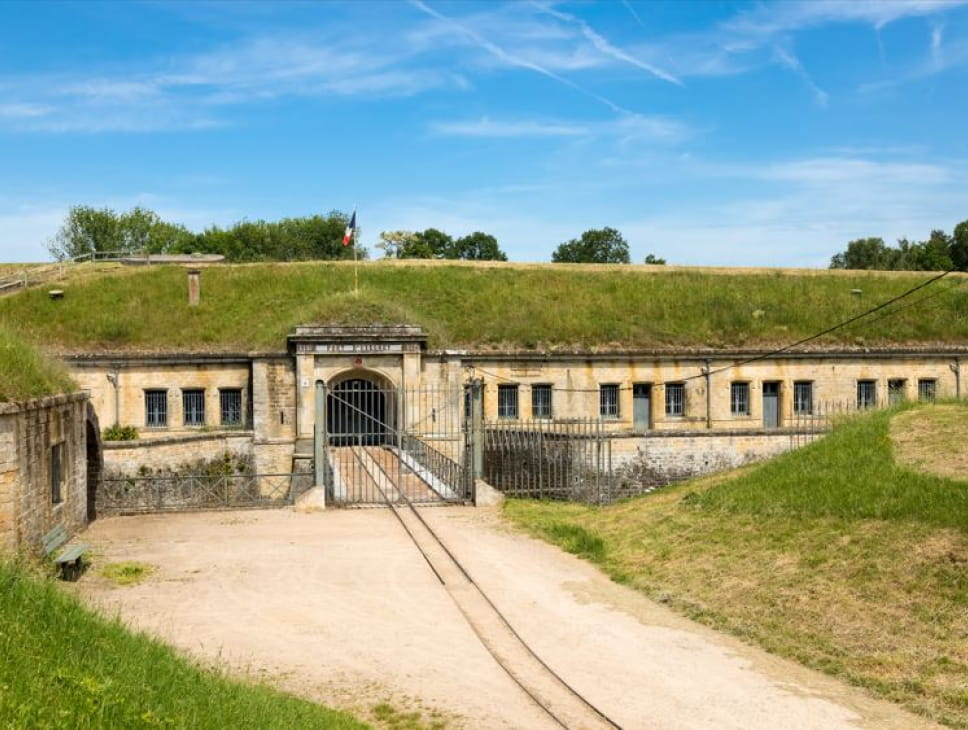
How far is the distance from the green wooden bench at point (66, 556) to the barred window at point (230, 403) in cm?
1627

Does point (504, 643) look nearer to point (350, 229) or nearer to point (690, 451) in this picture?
point (690, 451)

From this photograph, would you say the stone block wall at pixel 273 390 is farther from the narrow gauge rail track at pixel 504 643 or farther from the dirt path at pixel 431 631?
the dirt path at pixel 431 631

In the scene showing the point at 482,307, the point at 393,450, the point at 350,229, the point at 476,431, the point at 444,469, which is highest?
the point at 350,229

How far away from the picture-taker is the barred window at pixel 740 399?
35125 millimetres

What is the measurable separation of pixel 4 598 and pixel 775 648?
850cm

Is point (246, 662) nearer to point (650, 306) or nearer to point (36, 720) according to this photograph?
point (36, 720)

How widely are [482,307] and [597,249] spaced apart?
54497mm

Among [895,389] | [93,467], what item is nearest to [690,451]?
[895,389]

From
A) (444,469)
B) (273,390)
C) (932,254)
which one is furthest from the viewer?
(932,254)

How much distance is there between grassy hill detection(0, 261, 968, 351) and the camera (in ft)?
112

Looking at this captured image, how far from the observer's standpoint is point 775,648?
11.8 metres

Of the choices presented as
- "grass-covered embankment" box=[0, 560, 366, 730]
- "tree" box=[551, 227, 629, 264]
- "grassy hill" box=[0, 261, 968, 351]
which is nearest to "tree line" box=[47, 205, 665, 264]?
"tree" box=[551, 227, 629, 264]

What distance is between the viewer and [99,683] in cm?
694

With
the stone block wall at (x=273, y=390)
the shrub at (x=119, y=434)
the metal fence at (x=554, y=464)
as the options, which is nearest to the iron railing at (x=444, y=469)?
the metal fence at (x=554, y=464)
